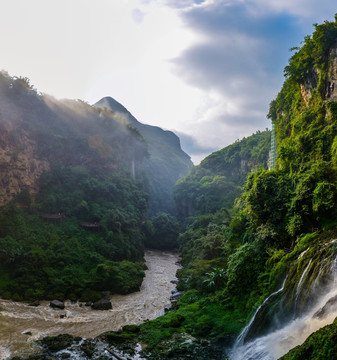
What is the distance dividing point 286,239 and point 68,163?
36.8 metres

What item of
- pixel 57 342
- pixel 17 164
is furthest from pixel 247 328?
pixel 17 164

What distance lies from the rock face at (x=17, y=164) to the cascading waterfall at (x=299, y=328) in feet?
93.5

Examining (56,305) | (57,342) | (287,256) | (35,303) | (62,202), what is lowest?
(56,305)

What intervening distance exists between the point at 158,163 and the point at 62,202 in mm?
74040

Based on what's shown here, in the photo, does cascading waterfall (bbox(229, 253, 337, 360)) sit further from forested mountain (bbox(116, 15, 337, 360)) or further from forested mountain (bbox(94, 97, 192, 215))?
forested mountain (bbox(94, 97, 192, 215))

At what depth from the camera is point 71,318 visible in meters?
19.4

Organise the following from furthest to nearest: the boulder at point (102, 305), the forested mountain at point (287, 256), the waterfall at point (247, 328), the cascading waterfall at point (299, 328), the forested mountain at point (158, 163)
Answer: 1. the forested mountain at point (158, 163)
2. the boulder at point (102, 305)
3. the waterfall at point (247, 328)
4. the forested mountain at point (287, 256)
5. the cascading waterfall at point (299, 328)

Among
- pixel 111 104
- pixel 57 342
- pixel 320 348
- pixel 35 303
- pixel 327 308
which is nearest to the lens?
pixel 320 348

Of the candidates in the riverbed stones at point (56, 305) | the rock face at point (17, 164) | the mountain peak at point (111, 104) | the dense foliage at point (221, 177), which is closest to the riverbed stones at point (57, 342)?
the riverbed stones at point (56, 305)

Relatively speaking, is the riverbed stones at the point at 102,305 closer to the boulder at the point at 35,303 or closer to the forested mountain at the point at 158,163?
the boulder at the point at 35,303

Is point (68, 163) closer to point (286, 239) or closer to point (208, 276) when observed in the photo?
point (208, 276)

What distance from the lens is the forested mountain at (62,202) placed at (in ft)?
80.8

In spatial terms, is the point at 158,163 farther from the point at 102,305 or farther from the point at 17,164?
the point at 102,305

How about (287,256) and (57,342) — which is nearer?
(57,342)
